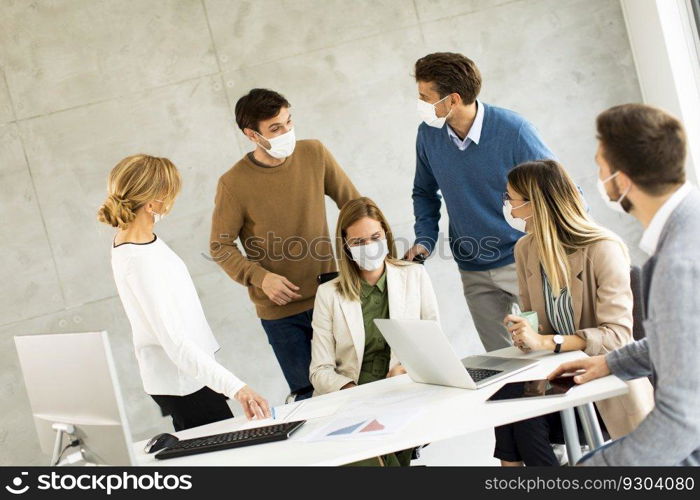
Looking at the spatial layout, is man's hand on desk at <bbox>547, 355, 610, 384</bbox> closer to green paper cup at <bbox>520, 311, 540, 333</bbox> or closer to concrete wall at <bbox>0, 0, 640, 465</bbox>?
green paper cup at <bbox>520, 311, 540, 333</bbox>

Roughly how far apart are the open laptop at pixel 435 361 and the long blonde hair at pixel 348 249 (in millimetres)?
566

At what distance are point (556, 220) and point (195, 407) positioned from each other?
1.40m

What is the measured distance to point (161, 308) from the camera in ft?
8.60

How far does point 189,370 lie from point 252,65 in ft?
7.93

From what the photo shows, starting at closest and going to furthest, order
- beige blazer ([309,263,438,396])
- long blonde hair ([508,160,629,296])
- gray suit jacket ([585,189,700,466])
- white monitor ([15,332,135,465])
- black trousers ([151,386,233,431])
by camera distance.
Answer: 1. gray suit jacket ([585,189,700,466])
2. white monitor ([15,332,135,465])
3. long blonde hair ([508,160,629,296])
4. black trousers ([151,386,233,431])
5. beige blazer ([309,263,438,396])

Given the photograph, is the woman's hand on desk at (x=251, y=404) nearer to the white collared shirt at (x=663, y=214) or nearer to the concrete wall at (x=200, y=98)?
the white collared shirt at (x=663, y=214)

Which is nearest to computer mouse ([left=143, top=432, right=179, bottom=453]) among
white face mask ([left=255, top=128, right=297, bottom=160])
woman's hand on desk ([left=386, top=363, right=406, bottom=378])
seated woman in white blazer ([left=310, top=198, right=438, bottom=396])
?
seated woman in white blazer ([left=310, top=198, right=438, bottom=396])

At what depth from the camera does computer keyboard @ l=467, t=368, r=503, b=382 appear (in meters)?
2.49

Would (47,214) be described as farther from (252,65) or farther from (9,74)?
(252,65)

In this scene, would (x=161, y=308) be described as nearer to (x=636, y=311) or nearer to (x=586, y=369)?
(x=586, y=369)

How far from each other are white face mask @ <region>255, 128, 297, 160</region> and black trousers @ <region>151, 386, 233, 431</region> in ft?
3.84

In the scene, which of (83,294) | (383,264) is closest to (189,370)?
(383,264)

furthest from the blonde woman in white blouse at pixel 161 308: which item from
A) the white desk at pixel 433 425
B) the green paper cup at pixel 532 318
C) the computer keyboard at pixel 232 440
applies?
the green paper cup at pixel 532 318

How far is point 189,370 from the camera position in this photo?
8.68ft
